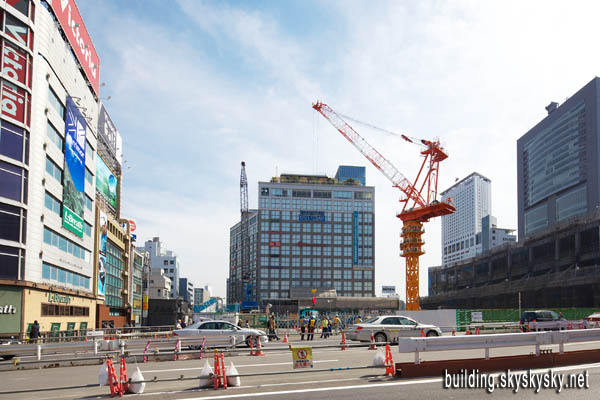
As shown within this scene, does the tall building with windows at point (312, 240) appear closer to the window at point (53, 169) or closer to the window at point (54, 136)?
the window at point (53, 169)

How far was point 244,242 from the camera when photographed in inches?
6831

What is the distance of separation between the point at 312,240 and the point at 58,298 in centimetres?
11406

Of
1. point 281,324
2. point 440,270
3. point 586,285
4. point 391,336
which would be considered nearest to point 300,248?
point 440,270

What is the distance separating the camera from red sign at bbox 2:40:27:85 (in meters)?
36.0

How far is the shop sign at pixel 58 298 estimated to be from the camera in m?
42.2

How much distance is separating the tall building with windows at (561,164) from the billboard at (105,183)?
9677 cm

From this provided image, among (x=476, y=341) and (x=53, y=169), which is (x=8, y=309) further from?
(x=476, y=341)

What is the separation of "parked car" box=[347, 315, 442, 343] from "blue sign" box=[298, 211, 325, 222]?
126457mm

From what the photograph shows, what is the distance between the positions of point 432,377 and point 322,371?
3.67 metres

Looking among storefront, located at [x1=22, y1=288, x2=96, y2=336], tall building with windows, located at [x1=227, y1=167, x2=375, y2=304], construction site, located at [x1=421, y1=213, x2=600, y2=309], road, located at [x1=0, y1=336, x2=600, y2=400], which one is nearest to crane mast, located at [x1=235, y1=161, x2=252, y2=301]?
tall building with windows, located at [x1=227, y1=167, x2=375, y2=304]

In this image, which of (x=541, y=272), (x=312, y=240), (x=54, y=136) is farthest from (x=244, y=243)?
(x=54, y=136)

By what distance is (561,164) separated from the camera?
154625 mm

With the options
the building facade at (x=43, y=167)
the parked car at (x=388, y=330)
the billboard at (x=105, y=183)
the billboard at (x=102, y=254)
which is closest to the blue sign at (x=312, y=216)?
the billboard at (x=105, y=183)

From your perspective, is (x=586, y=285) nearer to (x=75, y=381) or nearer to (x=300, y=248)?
(x=75, y=381)
